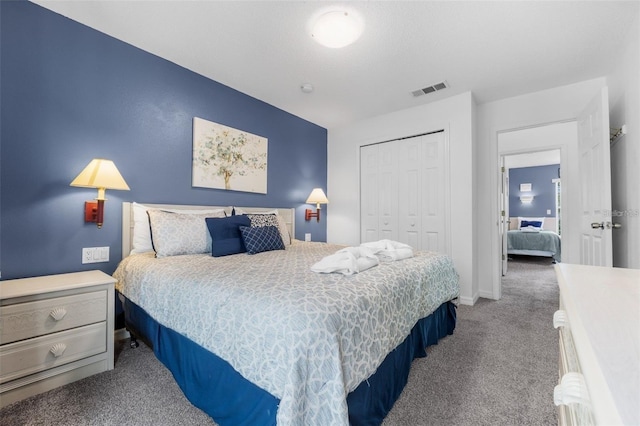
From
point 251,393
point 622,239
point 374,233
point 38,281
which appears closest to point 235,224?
point 38,281

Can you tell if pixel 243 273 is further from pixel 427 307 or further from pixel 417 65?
pixel 417 65

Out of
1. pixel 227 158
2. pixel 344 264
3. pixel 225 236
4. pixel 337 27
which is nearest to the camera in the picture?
pixel 344 264

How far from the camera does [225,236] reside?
243 centimetres

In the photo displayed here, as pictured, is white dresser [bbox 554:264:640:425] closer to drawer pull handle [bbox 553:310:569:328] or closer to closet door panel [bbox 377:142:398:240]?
drawer pull handle [bbox 553:310:569:328]

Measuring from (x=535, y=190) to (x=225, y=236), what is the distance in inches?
345

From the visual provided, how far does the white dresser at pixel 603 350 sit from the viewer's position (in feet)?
1.09

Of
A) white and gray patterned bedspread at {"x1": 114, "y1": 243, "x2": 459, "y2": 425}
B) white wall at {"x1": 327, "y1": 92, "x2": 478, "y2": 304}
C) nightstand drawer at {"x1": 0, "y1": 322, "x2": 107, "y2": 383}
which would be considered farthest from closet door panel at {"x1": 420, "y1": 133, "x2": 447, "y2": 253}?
nightstand drawer at {"x1": 0, "y1": 322, "x2": 107, "y2": 383}

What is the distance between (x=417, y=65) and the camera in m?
2.72

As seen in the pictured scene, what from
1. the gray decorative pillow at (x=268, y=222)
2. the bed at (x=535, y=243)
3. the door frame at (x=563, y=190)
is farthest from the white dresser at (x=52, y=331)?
the bed at (x=535, y=243)

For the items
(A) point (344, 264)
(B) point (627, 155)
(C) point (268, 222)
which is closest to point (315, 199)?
(C) point (268, 222)

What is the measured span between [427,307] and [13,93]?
323 centimetres

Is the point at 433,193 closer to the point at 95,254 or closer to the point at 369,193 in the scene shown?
the point at 369,193

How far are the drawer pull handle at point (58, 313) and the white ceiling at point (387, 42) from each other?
6.91ft

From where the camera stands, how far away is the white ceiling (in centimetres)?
199
